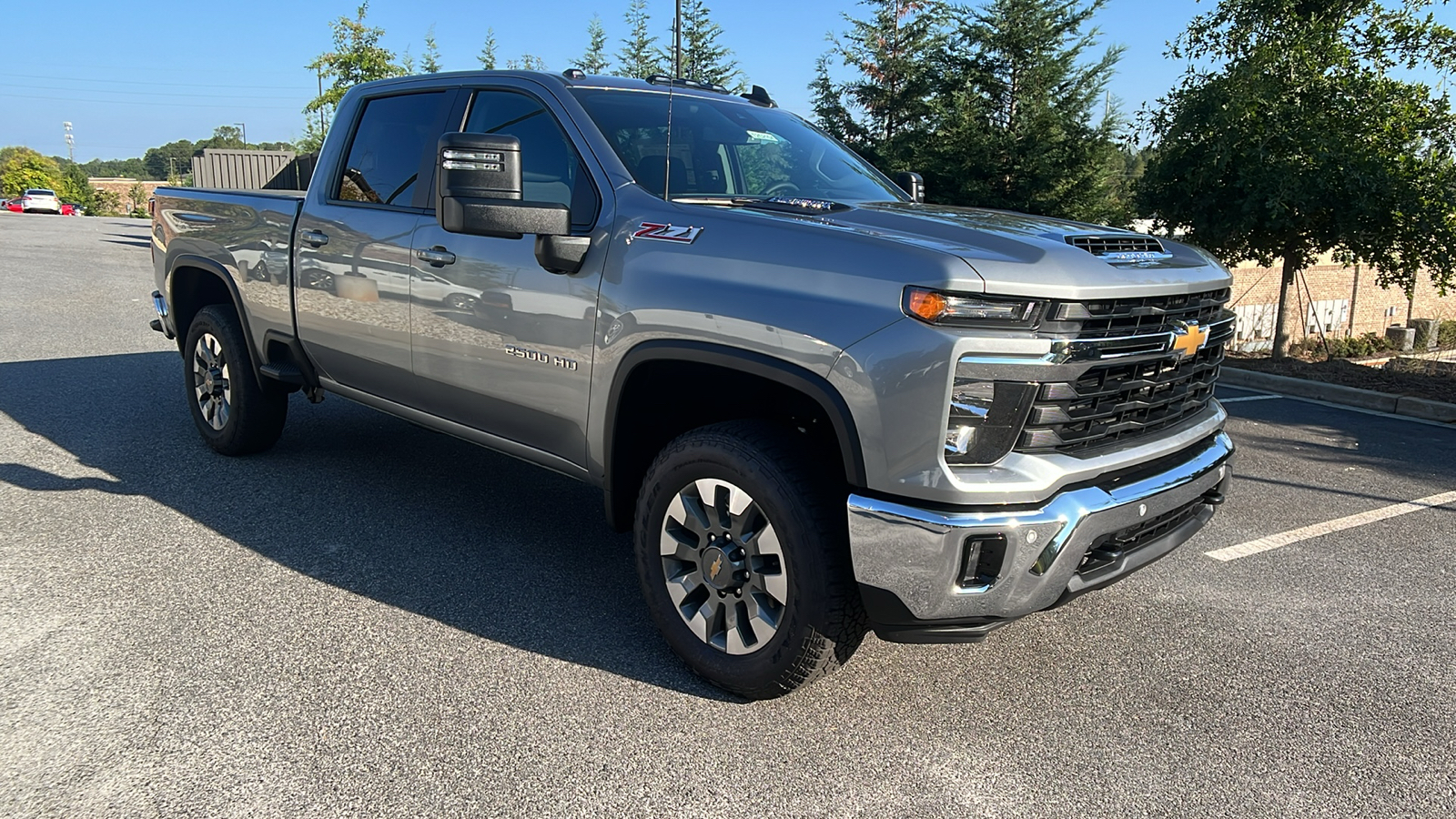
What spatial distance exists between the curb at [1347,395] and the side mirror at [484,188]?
23.5 feet

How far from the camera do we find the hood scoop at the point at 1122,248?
3043mm

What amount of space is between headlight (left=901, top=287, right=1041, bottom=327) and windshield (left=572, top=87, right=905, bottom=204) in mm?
1136

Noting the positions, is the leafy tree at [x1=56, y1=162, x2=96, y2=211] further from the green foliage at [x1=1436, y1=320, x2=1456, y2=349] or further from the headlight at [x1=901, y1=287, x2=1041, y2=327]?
the headlight at [x1=901, y1=287, x2=1041, y2=327]

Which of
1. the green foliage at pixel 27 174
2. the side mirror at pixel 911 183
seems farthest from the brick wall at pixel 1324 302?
the green foliage at pixel 27 174

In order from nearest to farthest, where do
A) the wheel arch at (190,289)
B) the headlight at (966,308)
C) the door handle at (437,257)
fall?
the headlight at (966,308) < the door handle at (437,257) < the wheel arch at (190,289)

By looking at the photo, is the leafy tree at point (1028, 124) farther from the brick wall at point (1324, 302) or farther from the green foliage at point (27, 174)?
the green foliage at point (27, 174)

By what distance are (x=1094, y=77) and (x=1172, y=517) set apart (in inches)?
558

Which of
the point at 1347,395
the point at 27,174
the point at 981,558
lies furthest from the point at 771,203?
the point at 27,174

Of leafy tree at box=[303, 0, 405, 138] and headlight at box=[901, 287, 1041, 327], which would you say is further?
leafy tree at box=[303, 0, 405, 138]

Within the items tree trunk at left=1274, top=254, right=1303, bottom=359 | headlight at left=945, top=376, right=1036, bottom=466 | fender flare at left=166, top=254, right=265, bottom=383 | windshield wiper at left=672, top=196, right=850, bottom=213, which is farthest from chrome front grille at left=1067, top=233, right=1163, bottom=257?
tree trunk at left=1274, top=254, right=1303, bottom=359

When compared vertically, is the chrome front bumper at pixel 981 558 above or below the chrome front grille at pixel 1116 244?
below

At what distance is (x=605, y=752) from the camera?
9.55 ft

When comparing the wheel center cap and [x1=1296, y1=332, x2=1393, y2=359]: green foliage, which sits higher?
the wheel center cap

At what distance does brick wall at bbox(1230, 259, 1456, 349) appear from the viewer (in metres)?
14.5
